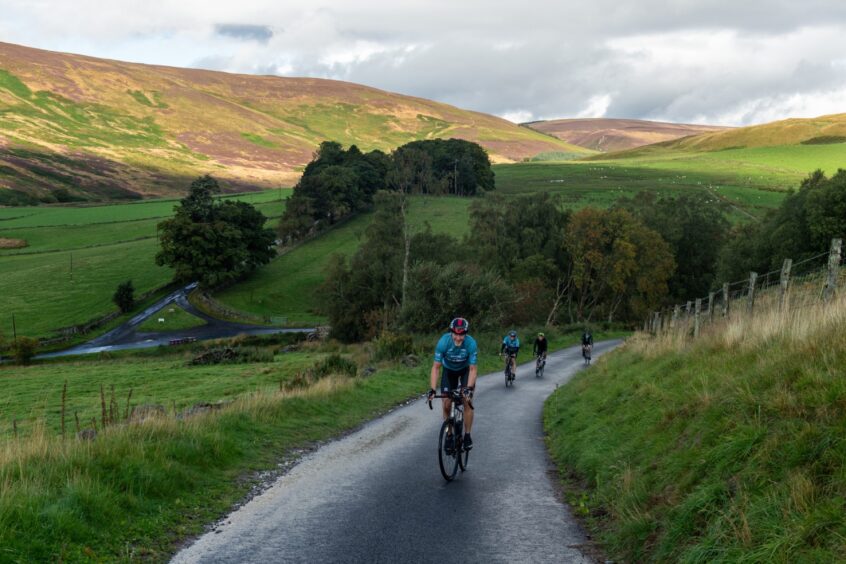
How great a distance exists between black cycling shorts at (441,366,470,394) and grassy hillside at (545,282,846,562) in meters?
2.41

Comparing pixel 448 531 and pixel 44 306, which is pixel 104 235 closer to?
pixel 44 306

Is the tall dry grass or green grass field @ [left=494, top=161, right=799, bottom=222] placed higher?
green grass field @ [left=494, top=161, right=799, bottom=222]

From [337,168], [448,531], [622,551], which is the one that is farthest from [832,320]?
[337,168]

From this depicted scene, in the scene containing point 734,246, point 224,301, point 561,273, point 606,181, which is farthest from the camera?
point 606,181

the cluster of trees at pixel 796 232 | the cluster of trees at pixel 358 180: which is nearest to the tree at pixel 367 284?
the cluster of trees at pixel 358 180

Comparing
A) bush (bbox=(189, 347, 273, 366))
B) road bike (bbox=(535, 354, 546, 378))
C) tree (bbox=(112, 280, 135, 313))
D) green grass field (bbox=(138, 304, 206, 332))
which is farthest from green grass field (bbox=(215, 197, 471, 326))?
road bike (bbox=(535, 354, 546, 378))

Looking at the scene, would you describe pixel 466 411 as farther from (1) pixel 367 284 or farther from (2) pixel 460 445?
(1) pixel 367 284

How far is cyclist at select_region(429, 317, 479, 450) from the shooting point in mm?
11203

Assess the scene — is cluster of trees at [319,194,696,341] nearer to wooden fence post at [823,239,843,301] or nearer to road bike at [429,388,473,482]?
wooden fence post at [823,239,843,301]

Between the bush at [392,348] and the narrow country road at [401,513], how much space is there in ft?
70.3

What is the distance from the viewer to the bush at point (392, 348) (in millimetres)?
35969

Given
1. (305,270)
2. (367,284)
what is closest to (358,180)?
(305,270)

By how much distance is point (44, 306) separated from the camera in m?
78.6

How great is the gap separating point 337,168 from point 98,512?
352 ft
